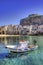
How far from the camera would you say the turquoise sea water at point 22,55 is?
204 cm

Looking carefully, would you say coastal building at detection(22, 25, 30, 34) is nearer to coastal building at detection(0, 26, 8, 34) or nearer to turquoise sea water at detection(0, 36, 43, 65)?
turquoise sea water at detection(0, 36, 43, 65)

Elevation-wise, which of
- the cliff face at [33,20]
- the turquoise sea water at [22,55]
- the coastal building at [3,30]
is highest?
the cliff face at [33,20]

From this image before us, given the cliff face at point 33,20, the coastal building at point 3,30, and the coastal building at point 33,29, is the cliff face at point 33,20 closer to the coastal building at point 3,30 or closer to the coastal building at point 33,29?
the coastal building at point 33,29

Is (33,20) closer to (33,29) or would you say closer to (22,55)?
(33,29)

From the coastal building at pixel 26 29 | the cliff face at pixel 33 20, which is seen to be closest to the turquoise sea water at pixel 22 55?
the coastal building at pixel 26 29

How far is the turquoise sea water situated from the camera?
204cm

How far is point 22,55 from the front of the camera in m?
2.12

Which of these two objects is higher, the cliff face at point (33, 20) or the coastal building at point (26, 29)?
the cliff face at point (33, 20)

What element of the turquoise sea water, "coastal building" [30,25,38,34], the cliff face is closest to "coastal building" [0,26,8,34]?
the turquoise sea water

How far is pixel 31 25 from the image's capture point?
2334 millimetres

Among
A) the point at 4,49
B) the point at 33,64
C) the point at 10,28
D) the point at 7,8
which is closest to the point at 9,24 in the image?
the point at 10,28

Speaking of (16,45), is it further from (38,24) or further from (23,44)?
(38,24)

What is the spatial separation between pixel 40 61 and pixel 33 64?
0.41ft

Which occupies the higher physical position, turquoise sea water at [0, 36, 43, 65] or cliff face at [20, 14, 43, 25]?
cliff face at [20, 14, 43, 25]
